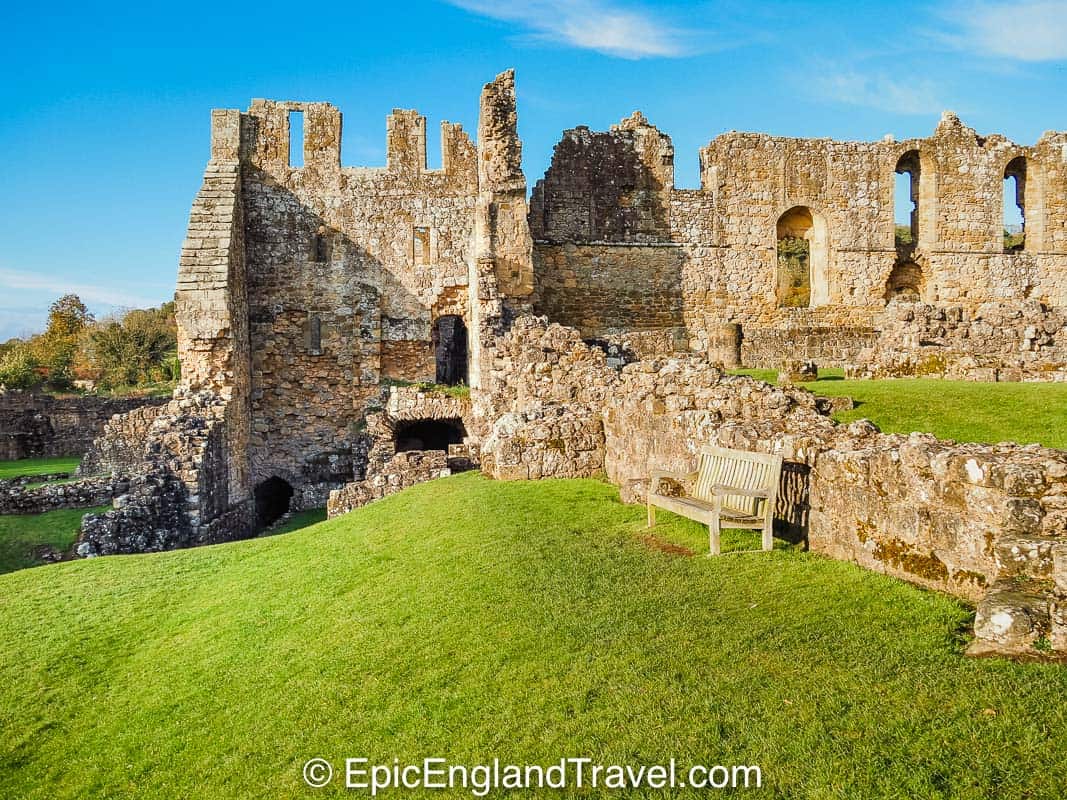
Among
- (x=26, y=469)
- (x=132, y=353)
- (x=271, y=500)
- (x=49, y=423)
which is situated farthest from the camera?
(x=132, y=353)

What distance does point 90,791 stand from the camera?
5.55 m

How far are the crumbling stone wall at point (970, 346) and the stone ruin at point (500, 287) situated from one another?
0.04 m

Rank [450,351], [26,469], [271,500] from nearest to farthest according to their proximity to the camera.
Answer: [26,469]
[271,500]
[450,351]

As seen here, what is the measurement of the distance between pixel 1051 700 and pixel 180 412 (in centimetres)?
1824

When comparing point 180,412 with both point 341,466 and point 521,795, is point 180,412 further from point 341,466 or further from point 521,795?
point 521,795

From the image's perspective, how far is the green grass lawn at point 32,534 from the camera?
13.5 metres

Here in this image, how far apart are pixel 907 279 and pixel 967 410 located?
1708 centimetres

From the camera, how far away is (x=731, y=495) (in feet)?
25.4

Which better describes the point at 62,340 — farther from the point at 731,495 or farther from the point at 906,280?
the point at 731,495

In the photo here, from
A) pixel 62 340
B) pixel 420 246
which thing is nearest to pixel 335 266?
pixel 420 246

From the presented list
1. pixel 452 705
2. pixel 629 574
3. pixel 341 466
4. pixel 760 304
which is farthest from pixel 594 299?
pixel 452 705

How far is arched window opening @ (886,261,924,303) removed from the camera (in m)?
25.5

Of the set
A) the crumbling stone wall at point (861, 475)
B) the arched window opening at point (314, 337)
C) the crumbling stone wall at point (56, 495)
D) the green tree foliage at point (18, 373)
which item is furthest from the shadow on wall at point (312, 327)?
the green tree foliage at point (18, 373)

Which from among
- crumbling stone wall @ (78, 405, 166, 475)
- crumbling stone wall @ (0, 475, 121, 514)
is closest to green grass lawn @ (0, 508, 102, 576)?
crumbling stone wall @ (0, 475, 121, 514)
